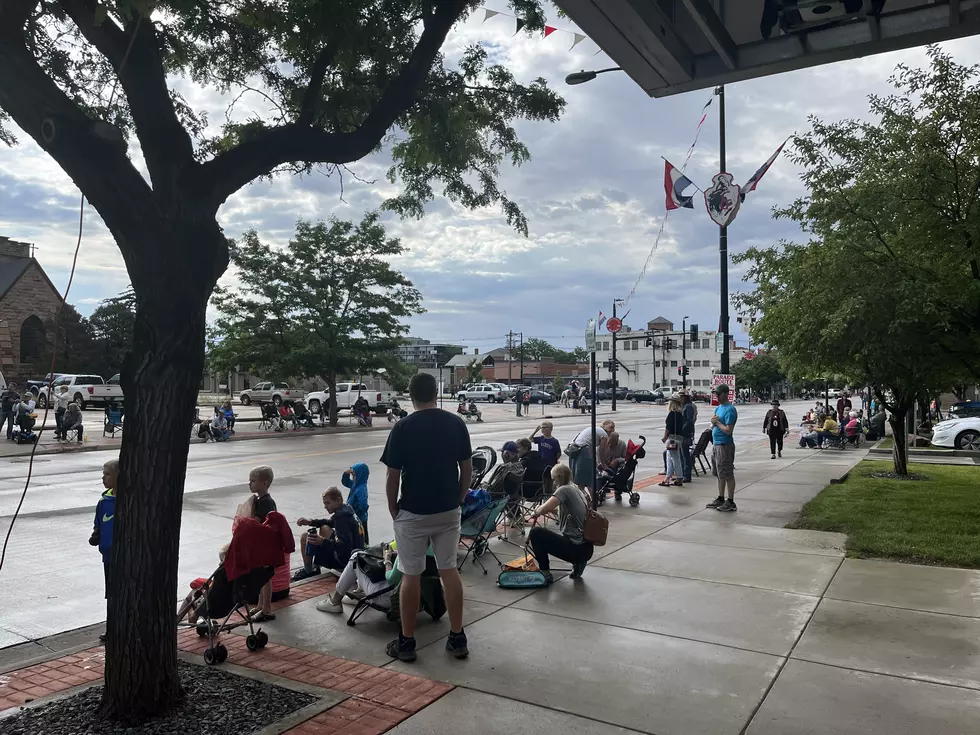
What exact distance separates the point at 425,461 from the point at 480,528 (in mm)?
2852

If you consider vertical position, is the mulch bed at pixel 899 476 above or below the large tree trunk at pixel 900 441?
below

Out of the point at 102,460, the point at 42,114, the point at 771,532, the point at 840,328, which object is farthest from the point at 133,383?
the point at 102,460

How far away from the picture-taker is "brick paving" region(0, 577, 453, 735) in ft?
12.9

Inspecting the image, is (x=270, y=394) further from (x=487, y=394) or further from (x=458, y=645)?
(x=458, y=645)

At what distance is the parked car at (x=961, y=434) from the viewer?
22219 millimetres

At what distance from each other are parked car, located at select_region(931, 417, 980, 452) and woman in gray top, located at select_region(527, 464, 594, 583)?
20.3 meters

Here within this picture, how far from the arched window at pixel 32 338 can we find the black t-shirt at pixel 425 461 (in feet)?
210

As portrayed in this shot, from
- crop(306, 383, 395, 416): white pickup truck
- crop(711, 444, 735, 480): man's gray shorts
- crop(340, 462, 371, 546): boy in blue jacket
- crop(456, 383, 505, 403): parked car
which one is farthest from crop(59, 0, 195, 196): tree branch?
crop(456, 383, 505, 403): parked car

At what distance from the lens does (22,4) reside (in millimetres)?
3969

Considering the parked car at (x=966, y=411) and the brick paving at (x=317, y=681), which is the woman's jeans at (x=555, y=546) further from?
the parked car at (x=966, y=411)

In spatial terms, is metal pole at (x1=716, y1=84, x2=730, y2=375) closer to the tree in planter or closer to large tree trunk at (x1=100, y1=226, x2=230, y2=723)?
the tree in planter

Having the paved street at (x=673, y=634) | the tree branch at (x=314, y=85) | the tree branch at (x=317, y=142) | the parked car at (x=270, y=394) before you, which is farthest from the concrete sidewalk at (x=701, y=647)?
the parked car at (x=270, y=394)

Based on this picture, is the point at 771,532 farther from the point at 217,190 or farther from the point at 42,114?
the point at 42,114

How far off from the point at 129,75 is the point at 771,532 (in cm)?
833
